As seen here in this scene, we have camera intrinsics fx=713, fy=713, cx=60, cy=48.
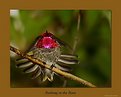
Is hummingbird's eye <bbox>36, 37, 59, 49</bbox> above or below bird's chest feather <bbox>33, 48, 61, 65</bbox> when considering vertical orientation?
above

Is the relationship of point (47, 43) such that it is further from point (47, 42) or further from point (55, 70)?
point (55, 70)

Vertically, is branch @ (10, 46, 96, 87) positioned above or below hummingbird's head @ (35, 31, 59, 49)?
below

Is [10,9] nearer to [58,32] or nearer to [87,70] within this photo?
[58,32]

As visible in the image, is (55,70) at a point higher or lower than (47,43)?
lower

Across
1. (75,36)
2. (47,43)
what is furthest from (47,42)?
(75,36)
